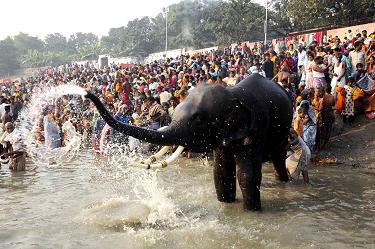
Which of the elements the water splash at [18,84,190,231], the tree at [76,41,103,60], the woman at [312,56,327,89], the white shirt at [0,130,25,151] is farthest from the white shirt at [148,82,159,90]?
the tree at [76,41,103,60]

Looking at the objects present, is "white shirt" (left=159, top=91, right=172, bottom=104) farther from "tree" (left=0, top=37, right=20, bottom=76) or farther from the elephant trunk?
"tree" (left=0, top=37, right=20, bottom=76)

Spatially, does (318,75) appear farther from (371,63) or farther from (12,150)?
(12,150)

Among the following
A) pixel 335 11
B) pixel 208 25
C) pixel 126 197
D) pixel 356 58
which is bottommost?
pixel 126 197

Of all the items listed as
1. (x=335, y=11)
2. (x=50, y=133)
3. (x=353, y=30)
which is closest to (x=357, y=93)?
(x=50, y=133)

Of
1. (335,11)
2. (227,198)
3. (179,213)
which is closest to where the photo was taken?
(179,213)

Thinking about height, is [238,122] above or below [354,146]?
above

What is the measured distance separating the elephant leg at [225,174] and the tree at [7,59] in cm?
8185

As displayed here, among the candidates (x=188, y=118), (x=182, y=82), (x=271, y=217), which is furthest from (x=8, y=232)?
(x=182, y=82)

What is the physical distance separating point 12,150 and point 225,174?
5.97 m

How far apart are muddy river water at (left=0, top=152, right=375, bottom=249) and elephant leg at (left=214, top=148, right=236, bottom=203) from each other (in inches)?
7.3

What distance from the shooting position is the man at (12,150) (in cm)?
987

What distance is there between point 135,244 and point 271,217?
78.7 inches

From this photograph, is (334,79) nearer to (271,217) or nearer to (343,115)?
(343,115)

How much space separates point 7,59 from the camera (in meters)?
83.6
